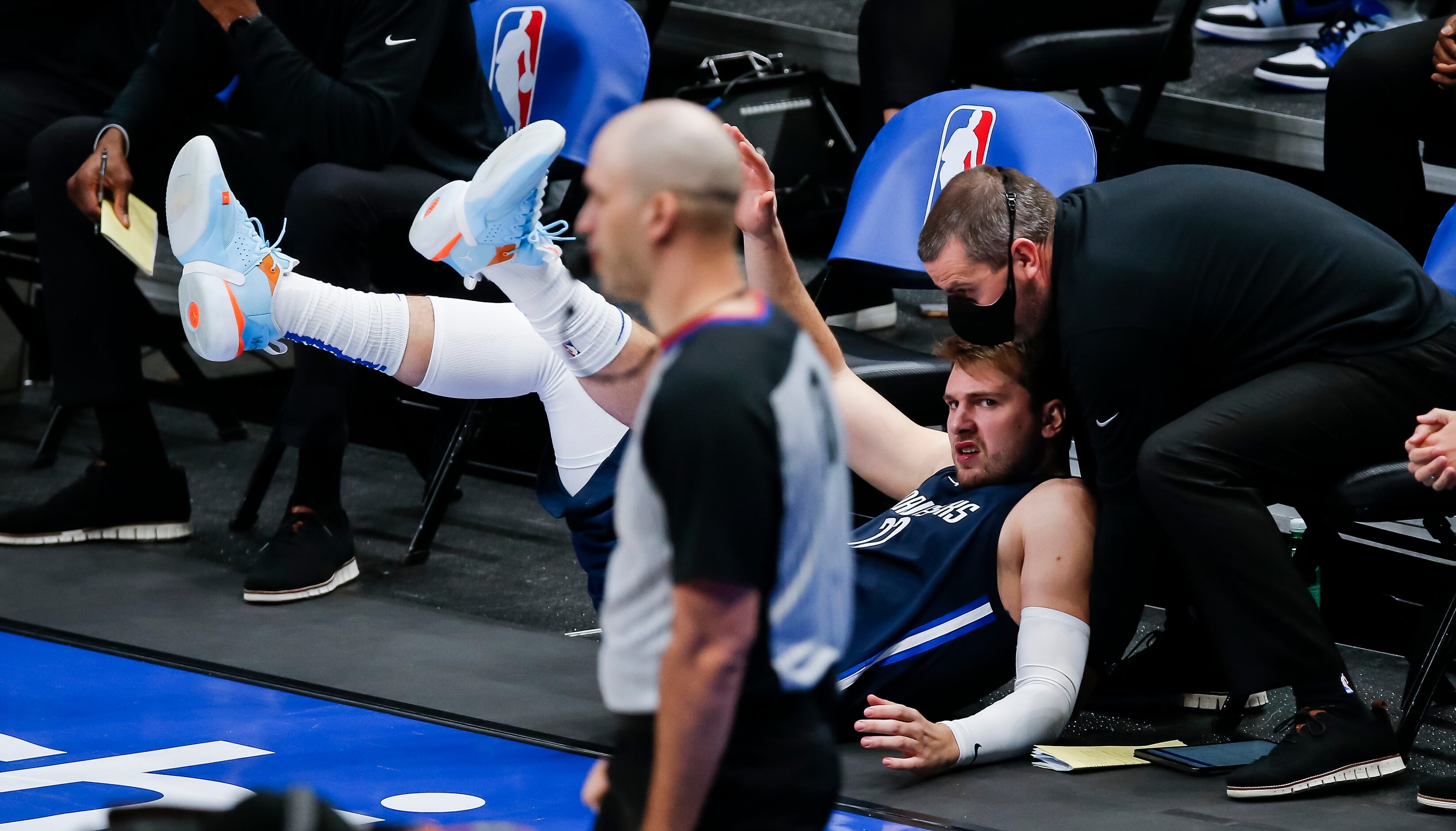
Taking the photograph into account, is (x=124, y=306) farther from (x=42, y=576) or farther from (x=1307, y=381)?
(x=1307, y=381)

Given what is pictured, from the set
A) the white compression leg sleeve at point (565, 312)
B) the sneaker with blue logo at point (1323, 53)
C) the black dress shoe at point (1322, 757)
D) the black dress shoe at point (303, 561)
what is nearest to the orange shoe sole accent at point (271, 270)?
the white compression leg sleeve at point (565, 312)

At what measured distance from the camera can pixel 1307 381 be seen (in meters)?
2.68

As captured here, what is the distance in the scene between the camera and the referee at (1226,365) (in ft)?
8.51

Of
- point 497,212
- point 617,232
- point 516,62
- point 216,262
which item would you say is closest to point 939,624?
point 497,212

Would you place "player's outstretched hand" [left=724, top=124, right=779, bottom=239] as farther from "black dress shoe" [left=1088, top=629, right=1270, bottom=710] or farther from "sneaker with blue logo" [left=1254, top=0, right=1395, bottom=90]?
"sneaker with blue logo" [left=1254, top=0, right=1395, bottom=90]

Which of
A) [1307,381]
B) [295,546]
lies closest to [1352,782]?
[1307,381]

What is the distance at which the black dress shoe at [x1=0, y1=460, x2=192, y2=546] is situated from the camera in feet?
12.5

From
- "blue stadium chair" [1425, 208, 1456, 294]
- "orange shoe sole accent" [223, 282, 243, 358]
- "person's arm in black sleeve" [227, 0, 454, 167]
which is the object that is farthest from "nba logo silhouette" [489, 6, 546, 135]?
"blue stadium chair" [1425, 208, 1456, 294]

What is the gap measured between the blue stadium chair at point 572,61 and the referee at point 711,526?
247 centimetres

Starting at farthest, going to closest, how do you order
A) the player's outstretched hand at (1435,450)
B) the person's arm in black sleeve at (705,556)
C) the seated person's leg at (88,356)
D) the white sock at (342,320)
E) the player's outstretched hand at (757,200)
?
the seated person's leg at (88,356), the player's outstretched hand at (757,200), the white sock at (342,320), the player's outstretched hand at (1435,450), the person's arm in black sleeve at (705,556)

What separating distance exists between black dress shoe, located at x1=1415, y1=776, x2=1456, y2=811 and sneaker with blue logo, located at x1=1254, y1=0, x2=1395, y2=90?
2.52 meters

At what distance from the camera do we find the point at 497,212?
2.62 meters

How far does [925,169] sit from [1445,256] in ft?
3.65

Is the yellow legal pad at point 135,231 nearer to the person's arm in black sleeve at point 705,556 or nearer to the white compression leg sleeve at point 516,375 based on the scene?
the white compression leg sleeve at point 516,375
